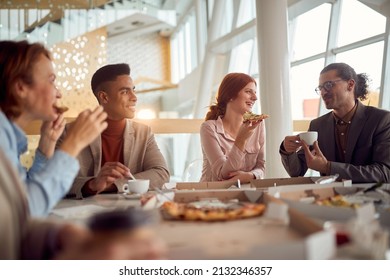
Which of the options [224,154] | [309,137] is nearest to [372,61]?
[224,154]

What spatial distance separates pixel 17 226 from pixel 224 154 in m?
1.80

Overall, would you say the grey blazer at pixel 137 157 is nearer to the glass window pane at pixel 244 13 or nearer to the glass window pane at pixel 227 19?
the glass window pane at pixel 244 13

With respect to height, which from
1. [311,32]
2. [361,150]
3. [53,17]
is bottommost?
[361,150]

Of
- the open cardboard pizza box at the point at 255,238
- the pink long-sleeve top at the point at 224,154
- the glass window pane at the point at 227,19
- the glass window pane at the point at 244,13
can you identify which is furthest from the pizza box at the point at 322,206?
the glass window pane at the point at 227,19

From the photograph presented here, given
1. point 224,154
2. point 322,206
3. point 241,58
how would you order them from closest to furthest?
point 322,206 → point 224,154 → point 241,58

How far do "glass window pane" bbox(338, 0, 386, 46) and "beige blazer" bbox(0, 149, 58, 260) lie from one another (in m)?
3.89

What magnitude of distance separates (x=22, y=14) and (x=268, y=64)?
3.16 metres

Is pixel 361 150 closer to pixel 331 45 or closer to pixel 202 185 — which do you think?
pixel 202 185

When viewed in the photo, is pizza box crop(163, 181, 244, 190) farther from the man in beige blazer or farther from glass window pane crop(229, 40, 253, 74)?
glass window pane crop(229, 40, 253, 74)

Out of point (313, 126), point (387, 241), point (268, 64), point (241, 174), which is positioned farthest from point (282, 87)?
point (387, 241)

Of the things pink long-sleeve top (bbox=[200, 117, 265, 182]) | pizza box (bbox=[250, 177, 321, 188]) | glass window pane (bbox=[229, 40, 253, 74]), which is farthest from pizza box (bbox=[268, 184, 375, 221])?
glass window pane (bbox=[229, 40, 253, 74])

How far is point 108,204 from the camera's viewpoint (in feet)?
4.52

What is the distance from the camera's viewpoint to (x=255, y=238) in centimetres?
78
